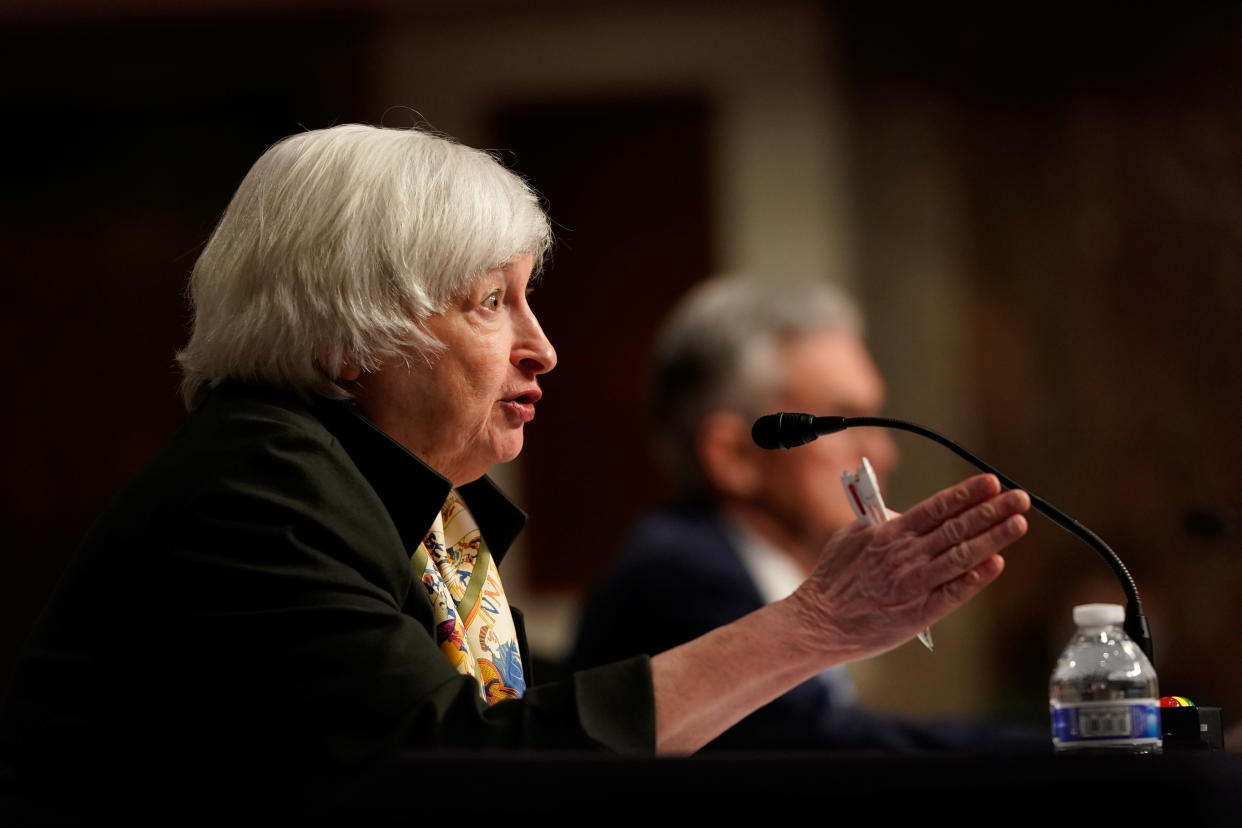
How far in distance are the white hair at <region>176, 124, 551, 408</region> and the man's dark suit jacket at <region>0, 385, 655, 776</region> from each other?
123 millimetres

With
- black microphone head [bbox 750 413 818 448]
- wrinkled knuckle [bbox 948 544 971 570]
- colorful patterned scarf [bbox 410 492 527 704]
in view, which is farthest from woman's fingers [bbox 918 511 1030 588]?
colorful patterned scarf [bbox 410 492 527 704]

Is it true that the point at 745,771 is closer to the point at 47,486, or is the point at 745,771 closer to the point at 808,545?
the point at 808,545

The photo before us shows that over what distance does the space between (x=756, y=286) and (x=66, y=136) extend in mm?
3530

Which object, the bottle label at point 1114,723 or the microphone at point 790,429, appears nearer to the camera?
the bottle label at point 1114,723

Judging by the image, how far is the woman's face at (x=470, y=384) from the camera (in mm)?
1602

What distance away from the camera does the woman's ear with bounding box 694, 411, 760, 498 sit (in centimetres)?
316

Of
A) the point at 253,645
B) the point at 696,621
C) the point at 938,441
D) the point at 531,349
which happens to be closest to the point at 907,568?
the point at 938,441

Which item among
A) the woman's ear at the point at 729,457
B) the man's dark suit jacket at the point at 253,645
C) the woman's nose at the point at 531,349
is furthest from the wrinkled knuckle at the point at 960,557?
the woman's ear at the point at 729,457

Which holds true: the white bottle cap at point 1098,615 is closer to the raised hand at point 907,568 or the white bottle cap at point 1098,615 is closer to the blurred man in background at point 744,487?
the raised hand at point 907,568

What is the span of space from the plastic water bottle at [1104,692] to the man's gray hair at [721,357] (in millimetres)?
1744

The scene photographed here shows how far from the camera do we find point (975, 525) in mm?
1451

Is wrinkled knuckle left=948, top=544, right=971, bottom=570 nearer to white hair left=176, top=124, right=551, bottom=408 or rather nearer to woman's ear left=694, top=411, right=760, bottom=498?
white hair left=176, top=124, right=551, bottom=408

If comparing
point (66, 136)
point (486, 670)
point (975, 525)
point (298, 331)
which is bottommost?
point (486, 670)

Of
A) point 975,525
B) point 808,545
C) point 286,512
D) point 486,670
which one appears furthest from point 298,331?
point 808,545
